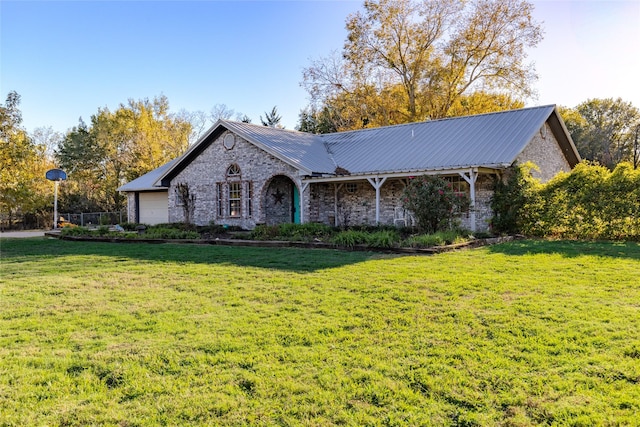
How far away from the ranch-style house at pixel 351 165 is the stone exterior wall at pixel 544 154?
0.13ft

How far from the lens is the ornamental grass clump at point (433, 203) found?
12.4 meters

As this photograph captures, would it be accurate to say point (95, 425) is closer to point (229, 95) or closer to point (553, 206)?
point (553, 206)

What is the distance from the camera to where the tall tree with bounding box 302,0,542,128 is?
28.8m

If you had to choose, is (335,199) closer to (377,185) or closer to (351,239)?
(377,185)

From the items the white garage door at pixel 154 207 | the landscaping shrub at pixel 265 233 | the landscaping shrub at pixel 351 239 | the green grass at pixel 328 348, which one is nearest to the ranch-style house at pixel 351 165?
the landscaping shrub at pixel 265 233

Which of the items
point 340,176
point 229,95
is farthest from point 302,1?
point 229,95

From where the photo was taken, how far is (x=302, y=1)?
15914 millimetres

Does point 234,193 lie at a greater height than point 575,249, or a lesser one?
greater

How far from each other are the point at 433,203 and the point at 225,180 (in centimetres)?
1059

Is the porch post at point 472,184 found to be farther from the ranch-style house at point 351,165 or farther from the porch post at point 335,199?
the porch post at point 335,199

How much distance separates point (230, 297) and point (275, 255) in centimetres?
437

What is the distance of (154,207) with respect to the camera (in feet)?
84.4

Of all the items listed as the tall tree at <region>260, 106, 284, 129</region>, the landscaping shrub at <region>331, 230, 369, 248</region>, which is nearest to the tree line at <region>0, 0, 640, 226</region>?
the tall tree at <region>260, 106, 284, 129</region>

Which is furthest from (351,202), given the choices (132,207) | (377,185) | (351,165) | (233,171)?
(132,207)
